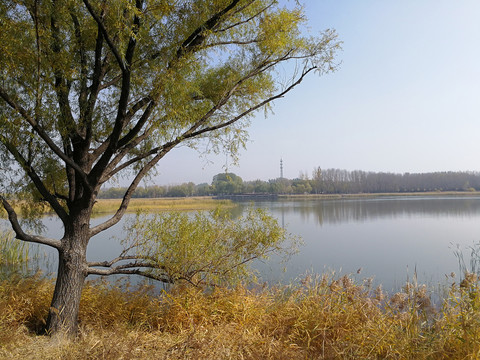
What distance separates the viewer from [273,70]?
4.49 meters

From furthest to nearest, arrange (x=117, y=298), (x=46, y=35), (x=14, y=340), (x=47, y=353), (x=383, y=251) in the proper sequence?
(x=383, y=251) → (x=117, y=298) → (x=46, y=35) → (x=14, y=340) → (x=47, y=353)

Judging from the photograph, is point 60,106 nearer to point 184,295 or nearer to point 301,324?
point 184,295

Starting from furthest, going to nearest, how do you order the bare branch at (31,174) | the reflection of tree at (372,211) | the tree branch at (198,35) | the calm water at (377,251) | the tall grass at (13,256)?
the reflection of tree at (372,211) → the tall grass at (13,256) → the calm water at (377,251) → the tree branch at (198,35) → the bare branch at (31,174)

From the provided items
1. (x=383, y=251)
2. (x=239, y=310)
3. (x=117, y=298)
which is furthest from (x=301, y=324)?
(x=383, y=251)

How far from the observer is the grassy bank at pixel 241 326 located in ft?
8.49

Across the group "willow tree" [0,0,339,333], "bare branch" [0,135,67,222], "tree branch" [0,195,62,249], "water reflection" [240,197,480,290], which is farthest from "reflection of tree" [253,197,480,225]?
"tree branch" [0,195,62,249]

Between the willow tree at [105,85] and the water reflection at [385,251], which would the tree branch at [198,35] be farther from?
the water reflection at [385,251]

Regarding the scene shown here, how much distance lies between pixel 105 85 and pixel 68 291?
235 centimetres

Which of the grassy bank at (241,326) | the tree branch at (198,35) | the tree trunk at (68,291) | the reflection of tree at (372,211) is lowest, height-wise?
the reflection of tree at (372,211)

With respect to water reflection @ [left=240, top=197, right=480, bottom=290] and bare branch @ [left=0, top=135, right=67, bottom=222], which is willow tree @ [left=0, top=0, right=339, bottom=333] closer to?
bare branch @ [left=0, top=135, right=67, bottom=222]

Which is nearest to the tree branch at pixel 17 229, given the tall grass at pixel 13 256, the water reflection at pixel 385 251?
the water reflection at pixel 385 251

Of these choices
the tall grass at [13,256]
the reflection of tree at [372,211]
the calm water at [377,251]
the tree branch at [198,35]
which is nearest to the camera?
the tree branch at [198,35]

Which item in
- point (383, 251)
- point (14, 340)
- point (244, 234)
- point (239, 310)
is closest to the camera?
point (14, 340)

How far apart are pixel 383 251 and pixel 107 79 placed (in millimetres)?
10022
